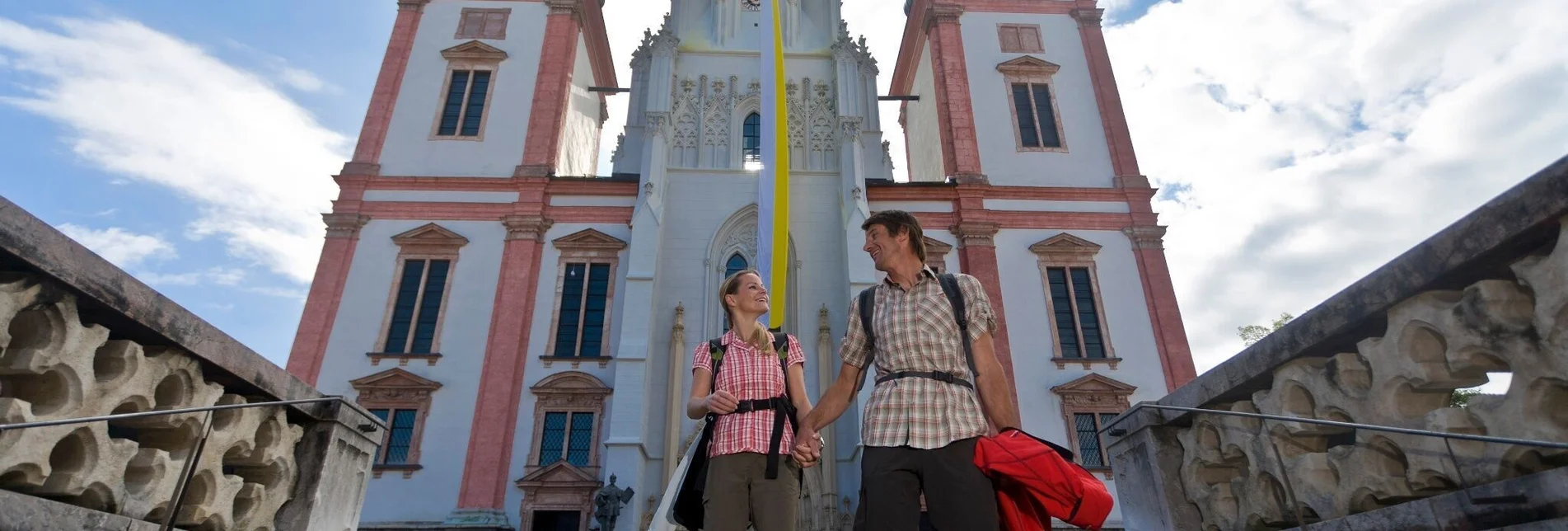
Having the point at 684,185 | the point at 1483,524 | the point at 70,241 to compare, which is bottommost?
the point at 1483,524

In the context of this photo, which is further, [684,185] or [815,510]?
[684,185]

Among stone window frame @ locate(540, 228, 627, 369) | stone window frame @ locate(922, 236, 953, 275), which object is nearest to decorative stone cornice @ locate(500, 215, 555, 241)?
stone window frame @ locate(540, 228, 627, 369)

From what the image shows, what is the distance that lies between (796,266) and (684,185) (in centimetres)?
366

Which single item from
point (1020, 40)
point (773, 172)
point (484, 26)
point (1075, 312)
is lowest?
point (1075, 312)

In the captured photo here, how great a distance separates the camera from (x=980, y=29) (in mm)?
23969

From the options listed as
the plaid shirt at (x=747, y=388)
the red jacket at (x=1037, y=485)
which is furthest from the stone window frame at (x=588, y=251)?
the red jacket at (x=1037, y=485)

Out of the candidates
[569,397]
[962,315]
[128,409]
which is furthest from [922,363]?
[569,397]

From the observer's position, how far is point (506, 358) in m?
17.5

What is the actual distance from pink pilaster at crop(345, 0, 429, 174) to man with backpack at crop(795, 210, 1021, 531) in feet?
65.9

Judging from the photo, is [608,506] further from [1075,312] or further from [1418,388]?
[1418,388]

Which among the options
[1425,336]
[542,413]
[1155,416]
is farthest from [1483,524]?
[542,413]

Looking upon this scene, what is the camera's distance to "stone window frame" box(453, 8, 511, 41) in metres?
22.9

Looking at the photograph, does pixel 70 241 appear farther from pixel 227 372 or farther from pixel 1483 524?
pixel 1483 524

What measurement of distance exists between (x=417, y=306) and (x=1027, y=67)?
18143mm
